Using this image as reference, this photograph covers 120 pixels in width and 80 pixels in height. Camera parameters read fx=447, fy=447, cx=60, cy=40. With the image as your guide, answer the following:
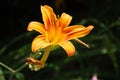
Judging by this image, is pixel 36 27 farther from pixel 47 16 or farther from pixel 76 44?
pixel 76 44

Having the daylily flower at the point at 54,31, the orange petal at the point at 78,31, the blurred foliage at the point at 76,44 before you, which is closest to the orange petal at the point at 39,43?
the daylily flower at the point at 54,31

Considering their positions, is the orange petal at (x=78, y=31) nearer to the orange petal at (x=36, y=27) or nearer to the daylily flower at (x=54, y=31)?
the daylily flower at (x=54, y=31)

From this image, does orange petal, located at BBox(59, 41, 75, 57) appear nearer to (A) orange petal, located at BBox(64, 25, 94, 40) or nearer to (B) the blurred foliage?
(A) orange petal, located at BBox(64, 25, 94, 40)

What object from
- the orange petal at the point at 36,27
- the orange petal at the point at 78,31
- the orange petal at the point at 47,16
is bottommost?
the orange petal at the point at 36,27

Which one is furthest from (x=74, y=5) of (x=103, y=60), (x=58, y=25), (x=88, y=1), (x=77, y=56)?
(x=58, y=25)

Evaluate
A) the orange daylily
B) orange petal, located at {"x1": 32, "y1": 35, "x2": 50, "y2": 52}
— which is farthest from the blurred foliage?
orange petal, located at {"x1": 32, "y1": 35, "x2": 50, "y2": 52}

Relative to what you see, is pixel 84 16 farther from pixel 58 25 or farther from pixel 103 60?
pixel 58 25

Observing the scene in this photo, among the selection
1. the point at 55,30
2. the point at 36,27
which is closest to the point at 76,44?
the point at 55,30
